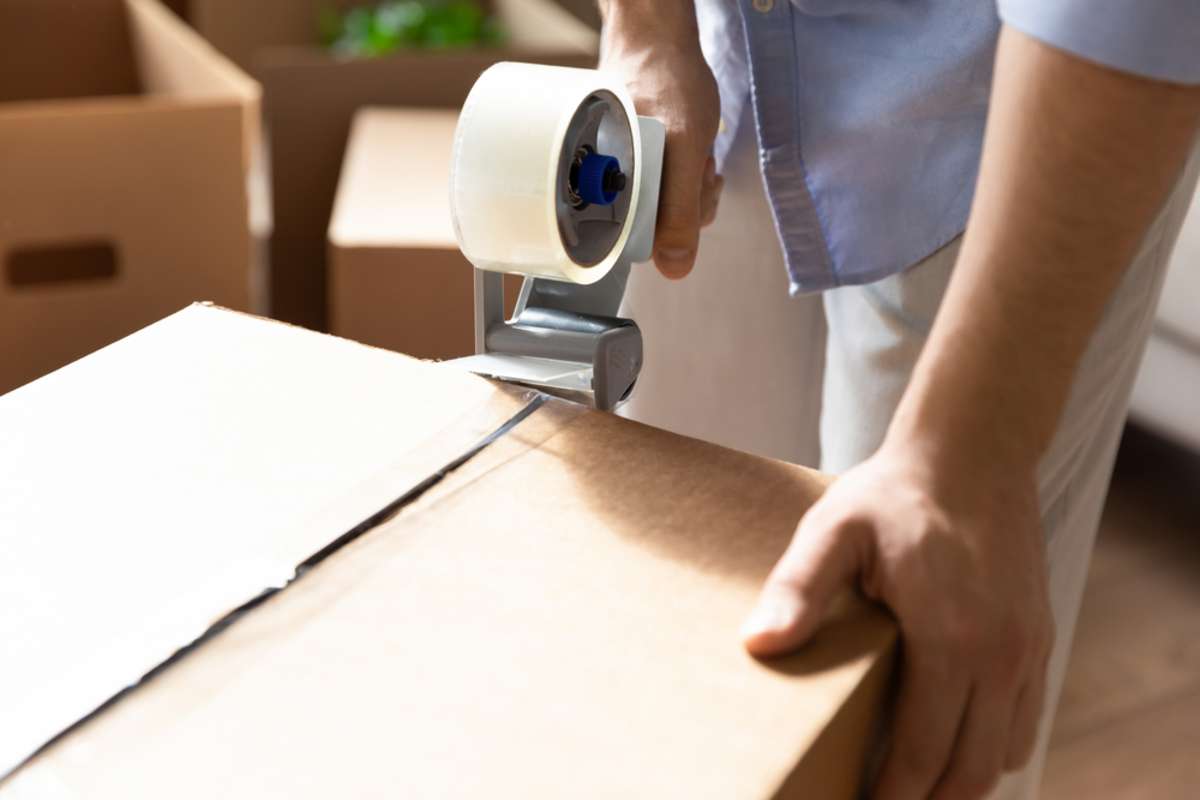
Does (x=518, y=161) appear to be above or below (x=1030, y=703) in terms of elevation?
above

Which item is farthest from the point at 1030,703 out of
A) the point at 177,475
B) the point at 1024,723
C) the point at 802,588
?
the point at 177,475

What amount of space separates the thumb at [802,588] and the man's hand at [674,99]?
242 millimetres

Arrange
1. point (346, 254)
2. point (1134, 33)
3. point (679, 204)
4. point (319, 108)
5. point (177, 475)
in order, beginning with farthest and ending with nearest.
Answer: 1. point (319, 108)
2. point (346, 254)
3. point (679, 204)
4. point (177, 475)
5. point (1134, 33)

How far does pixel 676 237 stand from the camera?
0.70 m

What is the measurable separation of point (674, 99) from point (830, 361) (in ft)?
0.62

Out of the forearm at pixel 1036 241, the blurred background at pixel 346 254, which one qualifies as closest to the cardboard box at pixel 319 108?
the blurred background at pixel 346 254

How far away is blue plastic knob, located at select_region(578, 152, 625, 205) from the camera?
627 mm

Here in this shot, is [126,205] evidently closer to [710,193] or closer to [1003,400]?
[710,193]

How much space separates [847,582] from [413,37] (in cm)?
187

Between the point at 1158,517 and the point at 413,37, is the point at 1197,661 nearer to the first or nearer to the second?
the point at 1158,517

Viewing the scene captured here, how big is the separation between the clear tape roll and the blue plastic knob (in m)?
0.02

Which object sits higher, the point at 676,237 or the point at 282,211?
the point at 676,237

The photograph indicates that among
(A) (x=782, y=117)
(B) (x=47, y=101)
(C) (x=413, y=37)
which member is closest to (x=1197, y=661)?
(A) (x=782, y=117)

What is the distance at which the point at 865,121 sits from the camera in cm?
74
